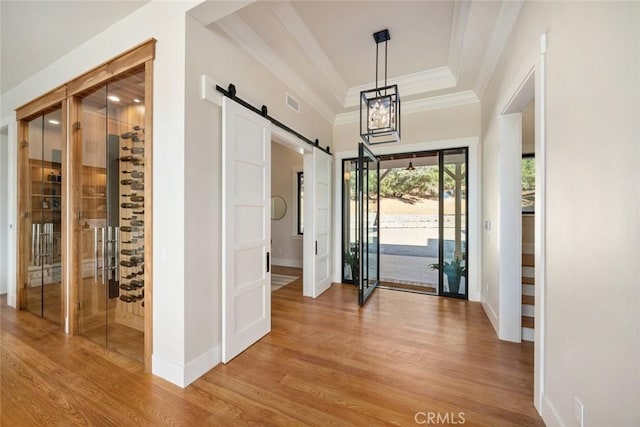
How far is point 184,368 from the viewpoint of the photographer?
192 cm

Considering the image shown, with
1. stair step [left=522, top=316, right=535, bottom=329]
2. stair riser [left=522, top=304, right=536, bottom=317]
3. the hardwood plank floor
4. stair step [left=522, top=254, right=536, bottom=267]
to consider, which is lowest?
the hardwood plank floor

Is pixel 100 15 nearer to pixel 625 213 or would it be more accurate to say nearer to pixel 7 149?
pixel 7 149

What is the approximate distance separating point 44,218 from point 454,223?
19.4ft

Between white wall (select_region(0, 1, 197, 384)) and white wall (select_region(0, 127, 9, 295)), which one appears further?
white wall (select_region(0, 127, 9, 295))

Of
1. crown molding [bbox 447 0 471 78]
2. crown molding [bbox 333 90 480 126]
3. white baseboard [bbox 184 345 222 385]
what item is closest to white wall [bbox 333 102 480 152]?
crown molding [bbox 333 90 480 126]

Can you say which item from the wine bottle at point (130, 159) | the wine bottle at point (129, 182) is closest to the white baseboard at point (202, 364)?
the wine bottle at point (129, 182)

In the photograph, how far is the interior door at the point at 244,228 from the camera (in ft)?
7.31

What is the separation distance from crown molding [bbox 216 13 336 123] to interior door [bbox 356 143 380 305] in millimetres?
1139

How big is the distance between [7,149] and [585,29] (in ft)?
21.8

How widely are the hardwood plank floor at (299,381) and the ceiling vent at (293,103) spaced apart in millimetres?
2842

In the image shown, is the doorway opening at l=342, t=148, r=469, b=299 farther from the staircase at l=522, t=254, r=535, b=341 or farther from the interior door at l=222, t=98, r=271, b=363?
the interior door at l=222, t=98, r=271, b=363

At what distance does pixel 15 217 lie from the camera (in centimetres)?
350

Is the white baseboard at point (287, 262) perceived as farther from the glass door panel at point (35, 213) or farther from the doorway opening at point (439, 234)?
the glass door panel at point (35, 213)

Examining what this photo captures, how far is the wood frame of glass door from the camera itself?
211 centimetres
